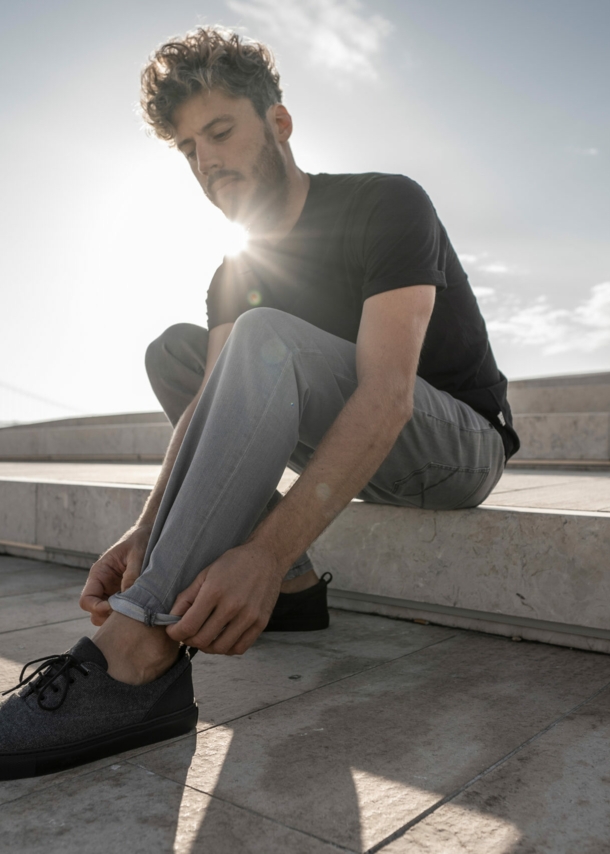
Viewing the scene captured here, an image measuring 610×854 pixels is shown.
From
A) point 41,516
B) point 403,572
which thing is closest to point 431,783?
point 403,572

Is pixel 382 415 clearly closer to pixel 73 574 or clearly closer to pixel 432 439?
pixel 432 439

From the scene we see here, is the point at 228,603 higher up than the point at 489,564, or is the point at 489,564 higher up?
the point at 228,603

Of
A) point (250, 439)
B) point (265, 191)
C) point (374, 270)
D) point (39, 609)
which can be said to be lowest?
point (39, 609)

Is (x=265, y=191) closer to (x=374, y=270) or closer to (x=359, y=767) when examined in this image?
(x=374, y=270)

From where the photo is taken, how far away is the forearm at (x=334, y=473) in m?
1.29

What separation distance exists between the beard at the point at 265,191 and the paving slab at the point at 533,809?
65.6 inches

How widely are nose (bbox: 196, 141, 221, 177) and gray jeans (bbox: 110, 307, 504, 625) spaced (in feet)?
2.70

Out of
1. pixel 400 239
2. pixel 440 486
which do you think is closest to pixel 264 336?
pixel 400 239

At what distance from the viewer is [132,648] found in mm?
1303

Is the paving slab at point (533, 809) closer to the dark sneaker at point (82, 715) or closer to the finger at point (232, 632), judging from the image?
the finger at point (232, 632)

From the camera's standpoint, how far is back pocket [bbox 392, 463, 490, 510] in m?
1.88

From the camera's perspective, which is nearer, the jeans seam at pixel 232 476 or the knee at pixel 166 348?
the jeans seam at pixel 232 476

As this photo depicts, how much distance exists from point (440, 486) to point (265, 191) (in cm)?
107

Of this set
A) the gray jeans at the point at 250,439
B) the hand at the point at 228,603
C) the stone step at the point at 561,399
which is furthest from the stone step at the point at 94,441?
the hand at the point at 228,603
